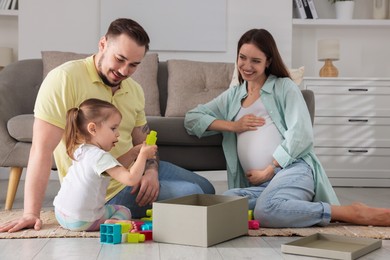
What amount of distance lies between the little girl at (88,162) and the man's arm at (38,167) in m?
0.06

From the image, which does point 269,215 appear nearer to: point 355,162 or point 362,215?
point 362,215

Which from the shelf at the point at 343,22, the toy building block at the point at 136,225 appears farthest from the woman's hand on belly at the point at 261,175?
the shelf at the point at 343,22

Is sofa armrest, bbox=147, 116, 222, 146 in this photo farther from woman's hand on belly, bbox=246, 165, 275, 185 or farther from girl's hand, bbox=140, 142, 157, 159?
girl's hand, bbox=140, 142, 157, 159

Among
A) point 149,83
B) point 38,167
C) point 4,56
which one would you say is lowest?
point 38,167

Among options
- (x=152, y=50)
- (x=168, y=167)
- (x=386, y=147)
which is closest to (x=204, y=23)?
(x=152, y=50)

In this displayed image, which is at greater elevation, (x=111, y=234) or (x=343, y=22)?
(x=343, y=22)

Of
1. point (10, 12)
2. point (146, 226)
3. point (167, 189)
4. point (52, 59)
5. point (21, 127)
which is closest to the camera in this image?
point (146, 226)

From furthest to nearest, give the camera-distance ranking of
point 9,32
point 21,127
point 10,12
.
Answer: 1. point 9,32
2. point 10,12
3. point 21,127

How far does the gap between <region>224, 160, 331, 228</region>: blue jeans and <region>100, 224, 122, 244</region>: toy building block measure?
2.04 feet

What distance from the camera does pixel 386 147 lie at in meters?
4.78

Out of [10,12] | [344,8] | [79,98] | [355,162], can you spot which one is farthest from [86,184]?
[344,8]

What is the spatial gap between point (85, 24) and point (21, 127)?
7.56ft

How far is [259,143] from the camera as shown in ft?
8.86

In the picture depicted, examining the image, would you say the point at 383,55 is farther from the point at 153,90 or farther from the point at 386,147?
the point at 153,90
